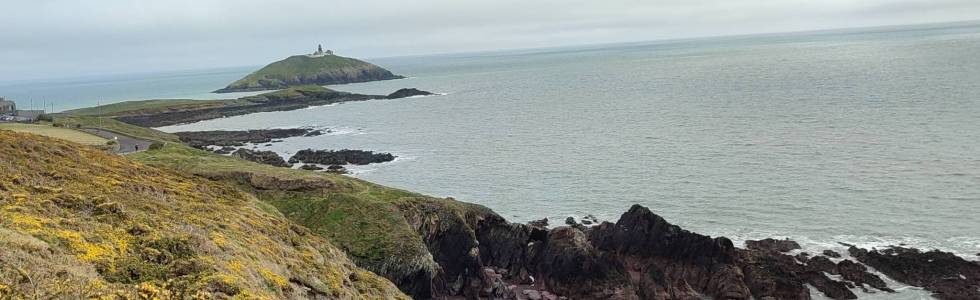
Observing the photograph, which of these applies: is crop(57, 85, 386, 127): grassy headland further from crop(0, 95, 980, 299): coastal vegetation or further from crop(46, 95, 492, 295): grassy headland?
crop(46, 95, 492, 295): grassy headland

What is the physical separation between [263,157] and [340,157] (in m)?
10.7

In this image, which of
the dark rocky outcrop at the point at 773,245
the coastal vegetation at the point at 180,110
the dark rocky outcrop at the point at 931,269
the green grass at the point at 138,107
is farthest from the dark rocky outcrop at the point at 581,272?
the green grass at the point at 138,107

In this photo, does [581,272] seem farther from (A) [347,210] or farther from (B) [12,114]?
(B) [12,114]

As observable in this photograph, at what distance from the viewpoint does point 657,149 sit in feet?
279

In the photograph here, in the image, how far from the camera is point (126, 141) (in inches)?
3570

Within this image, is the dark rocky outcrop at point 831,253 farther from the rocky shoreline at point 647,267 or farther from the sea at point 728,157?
the sea at point 728,157

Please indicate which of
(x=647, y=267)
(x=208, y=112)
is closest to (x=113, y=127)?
(x=208, y=112)

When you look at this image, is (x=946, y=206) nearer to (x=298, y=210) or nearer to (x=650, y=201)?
(x=650, y=201)

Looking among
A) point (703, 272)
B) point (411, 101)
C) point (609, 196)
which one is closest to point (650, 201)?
point (609, 196)

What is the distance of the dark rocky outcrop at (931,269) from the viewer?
37.5m

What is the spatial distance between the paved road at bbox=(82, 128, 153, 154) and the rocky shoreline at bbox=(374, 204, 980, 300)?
54414 mm

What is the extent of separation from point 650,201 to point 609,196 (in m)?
4.82

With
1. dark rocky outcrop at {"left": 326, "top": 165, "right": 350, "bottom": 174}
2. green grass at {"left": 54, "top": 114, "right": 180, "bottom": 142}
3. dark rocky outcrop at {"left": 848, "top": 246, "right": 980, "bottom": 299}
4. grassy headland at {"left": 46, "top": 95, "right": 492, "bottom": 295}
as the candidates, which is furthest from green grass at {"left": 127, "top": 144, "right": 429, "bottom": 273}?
green grass at {"left": 54, "top": 114, "right": 180, "bottom": 142}

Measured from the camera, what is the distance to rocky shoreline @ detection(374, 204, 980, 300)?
129 feet
